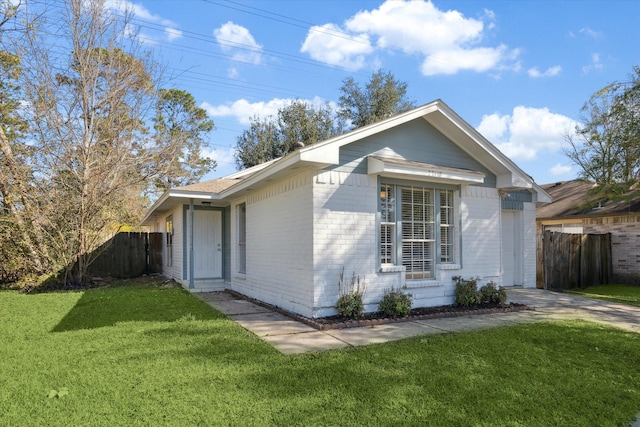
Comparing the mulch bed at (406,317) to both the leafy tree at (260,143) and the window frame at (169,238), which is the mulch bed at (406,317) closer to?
the window frame at (169,238)

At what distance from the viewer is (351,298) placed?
24.0ft

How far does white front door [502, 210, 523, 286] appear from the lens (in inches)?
479

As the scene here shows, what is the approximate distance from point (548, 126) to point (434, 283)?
19.2 meters

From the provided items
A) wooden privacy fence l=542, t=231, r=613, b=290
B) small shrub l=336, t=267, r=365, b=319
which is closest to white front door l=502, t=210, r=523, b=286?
wooden privacy fence l=542, t=231, r=613, b=290

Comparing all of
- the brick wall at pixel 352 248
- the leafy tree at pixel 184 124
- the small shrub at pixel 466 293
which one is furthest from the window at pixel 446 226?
the leafy tree at pixel 184 124

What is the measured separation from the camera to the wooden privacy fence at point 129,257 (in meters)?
15.3

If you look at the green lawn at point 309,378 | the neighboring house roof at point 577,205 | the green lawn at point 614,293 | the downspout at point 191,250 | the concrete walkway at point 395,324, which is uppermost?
the neighboring house roof at point 577,205

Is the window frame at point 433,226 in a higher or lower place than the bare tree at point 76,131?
lower

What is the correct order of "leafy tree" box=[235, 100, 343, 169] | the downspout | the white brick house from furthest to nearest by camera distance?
"leafy tree" box=[235, 100, 343, 169] < the downspout < the white brick house

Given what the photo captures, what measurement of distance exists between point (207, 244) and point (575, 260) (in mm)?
11535

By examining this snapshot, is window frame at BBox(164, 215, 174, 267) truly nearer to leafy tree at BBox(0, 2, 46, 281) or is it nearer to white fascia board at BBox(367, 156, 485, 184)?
leafy tree at BBox(0, 2, 46, 281)

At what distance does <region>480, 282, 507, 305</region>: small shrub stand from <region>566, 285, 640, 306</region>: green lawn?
3.83 meters

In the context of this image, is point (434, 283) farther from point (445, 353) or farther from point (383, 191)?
point (445, 353)

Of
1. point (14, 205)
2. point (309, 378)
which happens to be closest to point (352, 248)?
point (309, 378)
